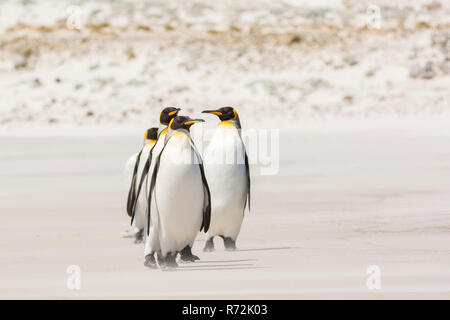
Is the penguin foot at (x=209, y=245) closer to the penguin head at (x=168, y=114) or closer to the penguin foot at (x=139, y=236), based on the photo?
the penguin foot at (x=139, y=236)

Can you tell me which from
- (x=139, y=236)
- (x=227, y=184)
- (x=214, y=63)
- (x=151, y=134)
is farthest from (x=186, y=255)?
(x=214, y=63)

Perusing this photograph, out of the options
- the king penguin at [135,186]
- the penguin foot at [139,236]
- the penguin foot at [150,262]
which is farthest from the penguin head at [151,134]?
the penguin foot at [150,262]

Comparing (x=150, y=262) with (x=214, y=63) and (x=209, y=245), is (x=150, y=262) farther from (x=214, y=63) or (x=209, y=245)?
(x=214, y=63)

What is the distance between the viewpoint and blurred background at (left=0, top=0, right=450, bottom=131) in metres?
24.1

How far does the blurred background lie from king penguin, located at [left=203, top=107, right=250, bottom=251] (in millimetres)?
13629

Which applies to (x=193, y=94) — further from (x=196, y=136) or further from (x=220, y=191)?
(x=220, y=191)

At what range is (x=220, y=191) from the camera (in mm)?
8602

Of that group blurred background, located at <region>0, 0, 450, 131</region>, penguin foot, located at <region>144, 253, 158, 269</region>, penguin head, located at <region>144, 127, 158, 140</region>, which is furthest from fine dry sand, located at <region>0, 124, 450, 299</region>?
blurred background, located at <region>0, 0, 450, 131</region>

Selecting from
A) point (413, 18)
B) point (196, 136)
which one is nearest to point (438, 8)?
point (413, 18)

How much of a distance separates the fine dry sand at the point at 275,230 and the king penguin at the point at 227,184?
185 mm

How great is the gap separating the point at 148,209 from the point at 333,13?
34.5m

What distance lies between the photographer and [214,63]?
29.4 m

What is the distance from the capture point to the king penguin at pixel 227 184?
8.59 m

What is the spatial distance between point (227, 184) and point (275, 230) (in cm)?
118
